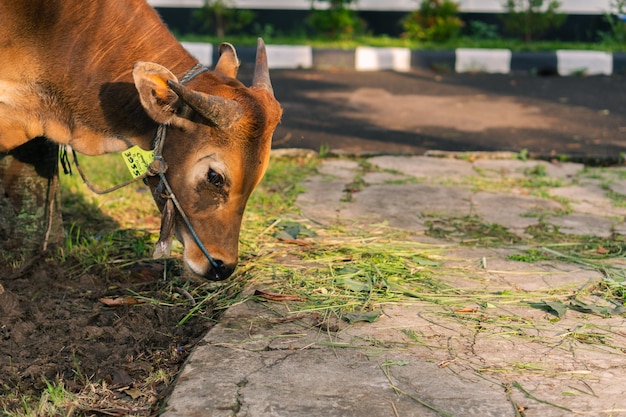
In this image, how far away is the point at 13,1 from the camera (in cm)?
347

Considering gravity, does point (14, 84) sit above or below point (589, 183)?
above

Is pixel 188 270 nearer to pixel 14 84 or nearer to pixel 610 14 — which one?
pixel 14 84

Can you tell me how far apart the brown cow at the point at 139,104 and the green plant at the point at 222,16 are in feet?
24.7

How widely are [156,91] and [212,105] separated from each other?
0.24 meters

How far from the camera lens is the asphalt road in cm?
668

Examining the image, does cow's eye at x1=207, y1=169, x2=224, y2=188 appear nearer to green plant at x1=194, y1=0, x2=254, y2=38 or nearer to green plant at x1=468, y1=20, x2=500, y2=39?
green plant at x1=194, y1=0, x2=254, y2=38

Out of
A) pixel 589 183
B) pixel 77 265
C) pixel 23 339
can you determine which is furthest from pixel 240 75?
pixel 23 339

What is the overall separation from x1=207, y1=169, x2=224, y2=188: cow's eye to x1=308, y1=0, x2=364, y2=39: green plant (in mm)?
7841

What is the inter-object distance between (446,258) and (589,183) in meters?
1.85

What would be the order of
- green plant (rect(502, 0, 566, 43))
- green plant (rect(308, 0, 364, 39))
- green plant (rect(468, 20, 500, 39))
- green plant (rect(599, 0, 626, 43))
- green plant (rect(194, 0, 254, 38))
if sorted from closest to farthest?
green plant (rect(599, 0, 626, 43)) → green plant (rect(502, 0, 566, 43)) → green plant (rect(308, 0, 364, 39)) → green plant (rect(194, 0, 254, 38)) → green plant (rect(468, 20, 500, 39))

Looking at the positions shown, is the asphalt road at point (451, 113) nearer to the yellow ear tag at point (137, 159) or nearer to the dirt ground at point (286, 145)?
the dirt ground at point (286, 145)

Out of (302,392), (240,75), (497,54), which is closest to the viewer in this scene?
(302,392)

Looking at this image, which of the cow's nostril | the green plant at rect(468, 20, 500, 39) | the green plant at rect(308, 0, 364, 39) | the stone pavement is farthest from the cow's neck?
the green plant at rect(468, 20, 500, 39)

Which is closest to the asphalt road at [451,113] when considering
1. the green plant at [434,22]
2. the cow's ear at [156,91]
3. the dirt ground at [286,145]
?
the dirt ground at [286,145]
